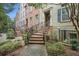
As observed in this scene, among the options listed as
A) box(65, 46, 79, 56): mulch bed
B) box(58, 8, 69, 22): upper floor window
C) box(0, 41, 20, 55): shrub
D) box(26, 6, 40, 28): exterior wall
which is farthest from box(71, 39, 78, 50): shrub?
box(0, 41, 20, 55): shrub

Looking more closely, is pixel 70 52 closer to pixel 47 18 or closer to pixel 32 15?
pixel 47 18

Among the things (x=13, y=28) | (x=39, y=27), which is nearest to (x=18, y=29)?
(x=13, y=28)

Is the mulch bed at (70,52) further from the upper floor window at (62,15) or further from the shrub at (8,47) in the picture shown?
the shrub at (8,47)

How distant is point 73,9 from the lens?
2600 mm

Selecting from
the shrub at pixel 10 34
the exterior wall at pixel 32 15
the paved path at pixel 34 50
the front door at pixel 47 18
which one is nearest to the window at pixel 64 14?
the front door at pixel 47 18

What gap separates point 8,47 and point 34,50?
0.98ft

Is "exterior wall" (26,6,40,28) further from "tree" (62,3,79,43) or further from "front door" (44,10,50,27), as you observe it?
"tree" (62,3,79,43)

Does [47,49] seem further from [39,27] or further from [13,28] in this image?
[13,28]

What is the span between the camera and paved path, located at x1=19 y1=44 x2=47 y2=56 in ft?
8.64

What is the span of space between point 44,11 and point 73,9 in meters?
0.33

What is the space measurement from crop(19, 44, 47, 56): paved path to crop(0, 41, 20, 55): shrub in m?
0.10

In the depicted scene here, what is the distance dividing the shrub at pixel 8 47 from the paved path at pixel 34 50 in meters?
0.10

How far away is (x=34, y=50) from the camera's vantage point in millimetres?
2645

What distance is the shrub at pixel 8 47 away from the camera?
103 inches
